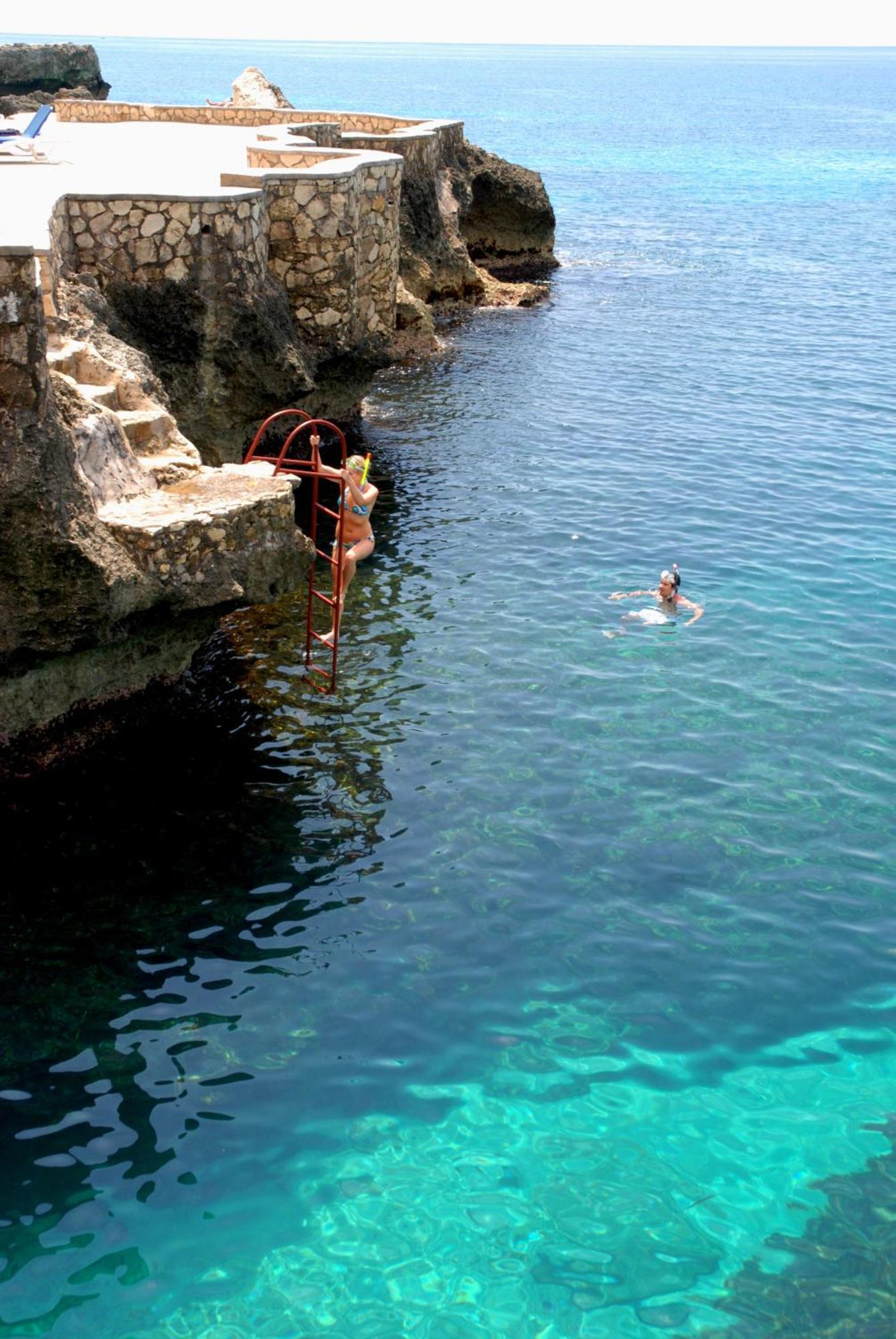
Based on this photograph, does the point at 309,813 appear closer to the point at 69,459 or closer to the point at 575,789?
the point at 575,789

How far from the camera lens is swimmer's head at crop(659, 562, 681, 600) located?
56.8ft

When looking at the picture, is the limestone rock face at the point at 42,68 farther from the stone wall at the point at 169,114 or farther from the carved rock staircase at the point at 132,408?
the carved rock staircase at the point at 132,408

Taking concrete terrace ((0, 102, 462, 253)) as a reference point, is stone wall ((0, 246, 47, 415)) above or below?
below

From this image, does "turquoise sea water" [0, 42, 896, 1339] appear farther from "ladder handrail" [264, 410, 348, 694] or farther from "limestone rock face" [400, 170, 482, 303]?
"limestone rock face" [400, 170, 482, 303]

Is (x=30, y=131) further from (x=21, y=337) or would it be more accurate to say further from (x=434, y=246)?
(x=21, y=337)

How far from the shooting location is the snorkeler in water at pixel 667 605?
17.3 m

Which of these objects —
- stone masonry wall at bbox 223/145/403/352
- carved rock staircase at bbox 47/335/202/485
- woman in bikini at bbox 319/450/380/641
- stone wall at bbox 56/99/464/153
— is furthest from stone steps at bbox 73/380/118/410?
stone wall at bbox 56/99/464/153

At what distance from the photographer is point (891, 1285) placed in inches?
332

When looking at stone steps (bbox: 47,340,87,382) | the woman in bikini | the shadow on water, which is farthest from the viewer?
the woman in bikini

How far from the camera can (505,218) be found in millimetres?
40812

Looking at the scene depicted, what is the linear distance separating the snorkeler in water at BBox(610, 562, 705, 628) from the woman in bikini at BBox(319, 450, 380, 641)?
400 cm

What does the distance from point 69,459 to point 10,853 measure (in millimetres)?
3728

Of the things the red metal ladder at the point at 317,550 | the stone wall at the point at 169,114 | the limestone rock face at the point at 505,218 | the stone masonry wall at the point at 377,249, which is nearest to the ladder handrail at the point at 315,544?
the red metal ladder at the point at 317,550

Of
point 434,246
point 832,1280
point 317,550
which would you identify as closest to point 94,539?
point 317,550
